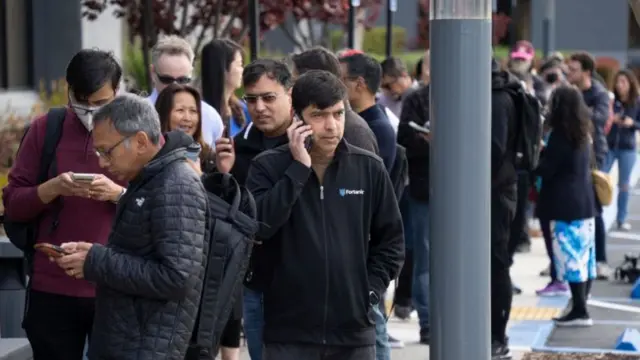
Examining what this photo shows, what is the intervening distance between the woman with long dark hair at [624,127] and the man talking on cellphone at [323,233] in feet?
37.6

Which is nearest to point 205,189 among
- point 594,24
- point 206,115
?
point 206,115

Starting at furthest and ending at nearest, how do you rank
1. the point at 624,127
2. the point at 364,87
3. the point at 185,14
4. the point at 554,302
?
1. the point at 624,127
2. the point at 185,14
3. the point at 554,302
4. the point at 364,87

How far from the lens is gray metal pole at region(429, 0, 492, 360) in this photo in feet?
15.9

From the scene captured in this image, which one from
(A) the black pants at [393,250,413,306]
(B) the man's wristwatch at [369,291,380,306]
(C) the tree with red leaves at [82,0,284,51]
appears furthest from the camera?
(C) the tree with red leaves at [82,0,284,51]

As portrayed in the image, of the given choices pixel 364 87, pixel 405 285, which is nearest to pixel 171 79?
pixel 364 87

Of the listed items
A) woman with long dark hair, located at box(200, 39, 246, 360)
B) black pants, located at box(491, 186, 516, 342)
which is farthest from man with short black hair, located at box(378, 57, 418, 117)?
woman with long dark hair, located at box(200, 39, 246, 360)

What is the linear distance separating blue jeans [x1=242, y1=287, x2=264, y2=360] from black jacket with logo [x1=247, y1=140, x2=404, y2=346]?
0.81 m

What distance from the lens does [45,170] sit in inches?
222

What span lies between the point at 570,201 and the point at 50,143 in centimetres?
569

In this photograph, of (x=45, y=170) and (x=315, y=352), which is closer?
(x=315, y=352)

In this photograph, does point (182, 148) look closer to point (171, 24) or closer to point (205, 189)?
point (205, 189)

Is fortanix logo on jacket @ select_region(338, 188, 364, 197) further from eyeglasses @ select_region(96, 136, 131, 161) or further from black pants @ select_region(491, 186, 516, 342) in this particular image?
black pants @ select_region(491, 186, 516, 342)

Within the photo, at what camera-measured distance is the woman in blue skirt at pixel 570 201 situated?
34.0 ft

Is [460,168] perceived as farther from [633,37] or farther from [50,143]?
[633,37]
